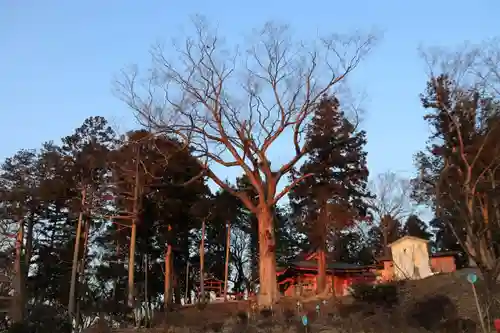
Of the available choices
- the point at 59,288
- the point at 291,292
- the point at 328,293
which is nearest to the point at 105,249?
the point at 59,288

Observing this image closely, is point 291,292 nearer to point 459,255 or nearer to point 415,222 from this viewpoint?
point 459,255

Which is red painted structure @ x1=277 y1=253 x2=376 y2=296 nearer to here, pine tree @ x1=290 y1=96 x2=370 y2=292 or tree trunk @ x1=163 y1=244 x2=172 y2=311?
pine tree @ x1=290 y1=96 x2=370 y2=292

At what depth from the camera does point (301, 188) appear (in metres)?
35.4

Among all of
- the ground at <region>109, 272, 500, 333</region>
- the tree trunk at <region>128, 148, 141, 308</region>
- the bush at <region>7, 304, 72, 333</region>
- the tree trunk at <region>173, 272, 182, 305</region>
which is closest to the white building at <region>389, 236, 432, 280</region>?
the ground at <region>109, 272, 500, 333</region>

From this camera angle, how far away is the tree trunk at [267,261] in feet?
69.4

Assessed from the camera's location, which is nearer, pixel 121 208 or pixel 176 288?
pixel 121 208

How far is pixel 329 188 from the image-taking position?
34.5 m

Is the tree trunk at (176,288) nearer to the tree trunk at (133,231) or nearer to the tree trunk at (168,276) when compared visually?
the tree trunk at (168,276)

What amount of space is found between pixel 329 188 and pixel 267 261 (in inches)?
552

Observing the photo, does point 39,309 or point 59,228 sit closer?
point 39,309

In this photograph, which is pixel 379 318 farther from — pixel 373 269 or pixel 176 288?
pixel 373 269

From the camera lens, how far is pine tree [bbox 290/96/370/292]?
33.3 meters

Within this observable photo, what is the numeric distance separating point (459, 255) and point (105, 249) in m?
28.7

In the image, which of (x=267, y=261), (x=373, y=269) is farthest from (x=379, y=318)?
(x=373, y=269)
